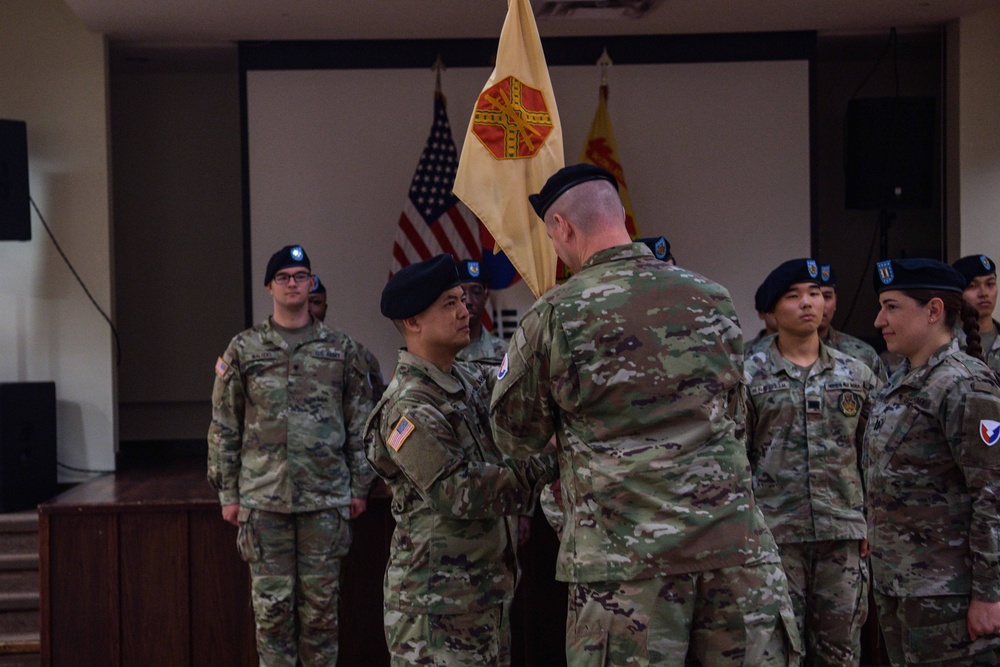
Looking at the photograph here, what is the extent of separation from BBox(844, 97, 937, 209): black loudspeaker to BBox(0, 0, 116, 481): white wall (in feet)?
15.3

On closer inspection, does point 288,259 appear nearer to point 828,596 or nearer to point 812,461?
point 812,461

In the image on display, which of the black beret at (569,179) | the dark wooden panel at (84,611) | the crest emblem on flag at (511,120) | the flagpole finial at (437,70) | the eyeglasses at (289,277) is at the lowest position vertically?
the dark wooden panel at (84,611)

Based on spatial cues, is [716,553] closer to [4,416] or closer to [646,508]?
[646,508]

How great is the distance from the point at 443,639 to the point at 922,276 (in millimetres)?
1679

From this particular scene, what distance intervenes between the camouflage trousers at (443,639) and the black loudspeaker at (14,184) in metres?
4.06

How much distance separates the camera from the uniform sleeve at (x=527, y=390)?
2.12m

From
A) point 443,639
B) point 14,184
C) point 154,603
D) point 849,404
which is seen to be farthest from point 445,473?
point 14,184

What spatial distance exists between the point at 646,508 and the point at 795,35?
503cm

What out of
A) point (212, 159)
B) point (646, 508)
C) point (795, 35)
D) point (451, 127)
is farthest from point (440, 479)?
point (212, 159)

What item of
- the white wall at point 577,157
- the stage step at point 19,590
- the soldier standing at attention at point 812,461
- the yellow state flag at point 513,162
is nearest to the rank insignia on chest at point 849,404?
the soldier standing at attention at point 812,461

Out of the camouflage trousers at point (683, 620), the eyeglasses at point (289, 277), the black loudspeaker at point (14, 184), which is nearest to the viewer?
the camouflage trousers at point (683, 620)

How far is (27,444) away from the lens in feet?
17.8

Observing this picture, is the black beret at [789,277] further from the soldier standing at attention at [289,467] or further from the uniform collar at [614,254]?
the soldier standing at attention at [289,467]

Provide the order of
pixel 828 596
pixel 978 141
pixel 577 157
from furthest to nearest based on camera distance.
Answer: pixel 577 157 < pixel 978 141 < pixel 828 596
